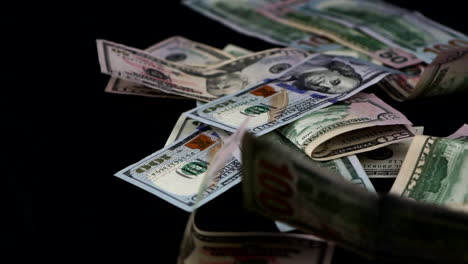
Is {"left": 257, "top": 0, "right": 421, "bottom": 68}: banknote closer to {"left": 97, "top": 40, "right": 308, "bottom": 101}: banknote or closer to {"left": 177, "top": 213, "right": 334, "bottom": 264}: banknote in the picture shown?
{"left": 97, "top": 40, "right": 308, "bottom": 101}: banknote

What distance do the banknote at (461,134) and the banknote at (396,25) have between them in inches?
12.3

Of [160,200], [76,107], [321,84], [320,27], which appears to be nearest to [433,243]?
[160,200]

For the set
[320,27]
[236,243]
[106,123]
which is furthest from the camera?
[320,27]

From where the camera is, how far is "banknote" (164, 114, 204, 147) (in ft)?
3.39

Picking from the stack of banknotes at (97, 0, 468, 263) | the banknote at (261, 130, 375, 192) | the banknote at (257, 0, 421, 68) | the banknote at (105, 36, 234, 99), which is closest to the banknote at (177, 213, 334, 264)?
the stack of banknotes at (97, 0, 468, 263)

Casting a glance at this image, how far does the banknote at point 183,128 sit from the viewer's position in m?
1.03

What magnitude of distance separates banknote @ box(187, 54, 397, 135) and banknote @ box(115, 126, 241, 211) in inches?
1.7

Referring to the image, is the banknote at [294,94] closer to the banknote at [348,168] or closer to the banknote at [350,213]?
the banknote at [348,168]

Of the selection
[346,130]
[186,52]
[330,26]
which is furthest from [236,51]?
[346,130]

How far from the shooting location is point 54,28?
1.52m

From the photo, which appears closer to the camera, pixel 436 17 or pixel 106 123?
pixel 106 123

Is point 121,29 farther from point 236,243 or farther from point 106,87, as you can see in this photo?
point 236,243

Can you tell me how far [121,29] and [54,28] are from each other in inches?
6.4

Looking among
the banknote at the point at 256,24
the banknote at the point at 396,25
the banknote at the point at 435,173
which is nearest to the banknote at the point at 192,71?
the banknote at the point at 256,24
